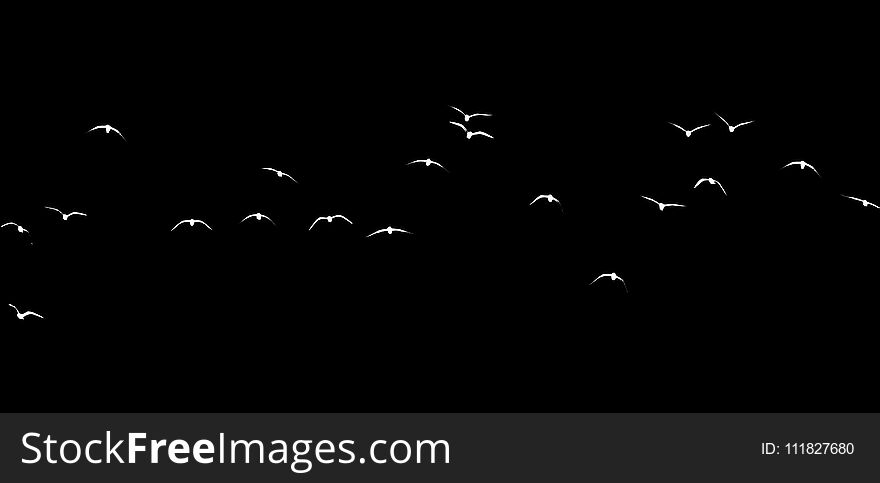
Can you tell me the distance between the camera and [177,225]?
875 centimetres

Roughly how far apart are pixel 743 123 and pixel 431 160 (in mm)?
2616

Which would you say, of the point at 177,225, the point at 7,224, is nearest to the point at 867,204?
the point at 177,225
